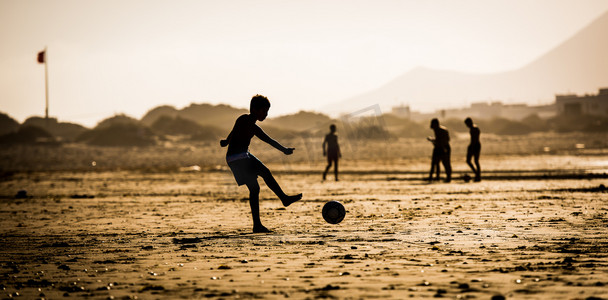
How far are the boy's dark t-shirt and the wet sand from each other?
1.25 metres

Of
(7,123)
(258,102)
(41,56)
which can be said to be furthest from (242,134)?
(7,123)

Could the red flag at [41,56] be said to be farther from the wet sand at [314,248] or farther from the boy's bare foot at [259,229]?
the boy's bare foot at [259,229]

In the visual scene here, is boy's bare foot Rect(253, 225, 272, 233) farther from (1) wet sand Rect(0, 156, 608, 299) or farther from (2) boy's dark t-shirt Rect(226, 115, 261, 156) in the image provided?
(2) boy's dark t-shirt Rect(226, 115, 261, 156)

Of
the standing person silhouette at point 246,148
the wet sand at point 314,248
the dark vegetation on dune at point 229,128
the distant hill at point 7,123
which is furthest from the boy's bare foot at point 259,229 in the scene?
the distant hill at point 7,123

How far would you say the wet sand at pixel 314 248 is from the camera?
6496 millimetres

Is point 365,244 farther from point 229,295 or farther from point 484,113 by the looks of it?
point 484,113

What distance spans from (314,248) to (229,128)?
295ft

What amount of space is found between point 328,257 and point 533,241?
112 inches

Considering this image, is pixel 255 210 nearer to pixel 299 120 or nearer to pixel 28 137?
pixel 28 137

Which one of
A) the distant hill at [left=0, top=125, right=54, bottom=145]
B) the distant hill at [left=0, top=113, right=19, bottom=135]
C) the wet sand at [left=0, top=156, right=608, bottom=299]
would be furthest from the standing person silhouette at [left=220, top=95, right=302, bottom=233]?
the distant hill at [left=0, top=113, right=19, bottom=135]

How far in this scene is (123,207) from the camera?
52.9 feet

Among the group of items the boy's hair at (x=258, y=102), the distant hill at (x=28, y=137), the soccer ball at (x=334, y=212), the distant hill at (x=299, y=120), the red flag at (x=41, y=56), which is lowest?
the soccer ball at (x=334, y=212)

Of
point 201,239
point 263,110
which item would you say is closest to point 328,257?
point 201,239

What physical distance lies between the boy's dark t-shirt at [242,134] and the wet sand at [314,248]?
49.3 inches
